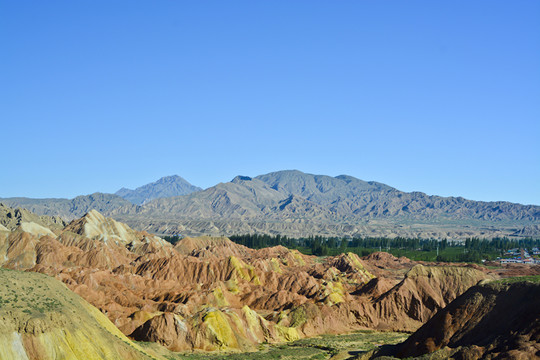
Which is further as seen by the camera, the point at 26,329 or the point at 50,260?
the point at 50,260

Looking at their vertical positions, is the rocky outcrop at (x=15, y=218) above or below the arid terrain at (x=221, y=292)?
above

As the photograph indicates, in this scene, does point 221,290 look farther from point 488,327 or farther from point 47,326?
point 488,327

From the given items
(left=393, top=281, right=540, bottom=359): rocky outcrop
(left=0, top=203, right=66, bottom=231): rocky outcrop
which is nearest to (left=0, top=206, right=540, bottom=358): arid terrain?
(left=393, top=281, right=540, bottom=359): rocky outcrop

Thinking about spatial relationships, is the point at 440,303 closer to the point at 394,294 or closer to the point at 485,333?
the point at 394,294

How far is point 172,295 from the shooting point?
97.2m

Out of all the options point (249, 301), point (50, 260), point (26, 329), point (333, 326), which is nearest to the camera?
point (26, 329)

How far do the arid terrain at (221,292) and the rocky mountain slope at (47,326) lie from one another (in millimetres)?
223

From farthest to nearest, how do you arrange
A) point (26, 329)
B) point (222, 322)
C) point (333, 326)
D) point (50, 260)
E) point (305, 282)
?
point (50, 260), point (305, 282), point (333, 326), point (222, 322), point (26, 329)

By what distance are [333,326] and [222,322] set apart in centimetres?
2415

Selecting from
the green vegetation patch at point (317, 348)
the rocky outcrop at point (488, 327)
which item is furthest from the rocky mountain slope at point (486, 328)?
the green vegetation patch at point (317, 348)

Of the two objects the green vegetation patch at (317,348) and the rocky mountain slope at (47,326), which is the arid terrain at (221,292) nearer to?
the rocky mountain slope at (47,326)

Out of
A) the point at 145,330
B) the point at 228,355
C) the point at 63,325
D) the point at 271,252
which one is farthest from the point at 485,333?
the point at 271,252

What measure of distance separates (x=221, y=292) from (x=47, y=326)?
5387 centimetres

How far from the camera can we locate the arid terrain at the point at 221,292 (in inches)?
2751
